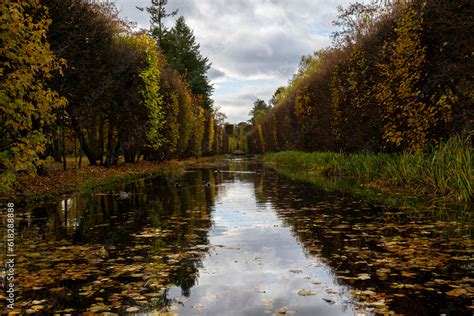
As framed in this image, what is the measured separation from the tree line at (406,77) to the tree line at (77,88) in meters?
11.5

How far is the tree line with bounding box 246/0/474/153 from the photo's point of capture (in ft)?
45.9

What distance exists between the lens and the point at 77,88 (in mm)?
20750

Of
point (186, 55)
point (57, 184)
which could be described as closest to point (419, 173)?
point (57, 184)

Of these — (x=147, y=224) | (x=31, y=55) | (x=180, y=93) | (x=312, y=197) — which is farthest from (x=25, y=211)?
(x=180, y=93)

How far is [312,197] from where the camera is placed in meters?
16.1

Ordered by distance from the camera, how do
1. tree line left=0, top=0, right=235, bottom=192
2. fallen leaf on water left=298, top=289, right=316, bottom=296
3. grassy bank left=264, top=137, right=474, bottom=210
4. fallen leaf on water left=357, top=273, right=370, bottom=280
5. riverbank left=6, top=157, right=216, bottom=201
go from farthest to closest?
riverbank left=6, top=157, right=216, bottom=201
grassy bank left=264, top=137, right=474, bottom=210
tree line left=0, top=0, right=235, bottom=192
fallen leaf on water left=357, top=273, right=370, bottom=280
fallen leaf on water left=298, top=289, right=316, bottom=296

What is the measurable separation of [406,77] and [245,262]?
40.6 ft

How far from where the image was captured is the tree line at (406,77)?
13977 mm

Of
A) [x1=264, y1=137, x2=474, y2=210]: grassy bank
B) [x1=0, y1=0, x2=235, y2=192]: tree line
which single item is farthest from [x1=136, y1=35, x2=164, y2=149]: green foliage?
[x1=264, y1=137, x2=474, y2=210]: grassy bank

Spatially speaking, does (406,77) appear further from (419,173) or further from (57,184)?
(57,184)

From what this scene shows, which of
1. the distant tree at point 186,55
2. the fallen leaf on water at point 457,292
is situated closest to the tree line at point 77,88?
the fallen leaf on water at point 457,292

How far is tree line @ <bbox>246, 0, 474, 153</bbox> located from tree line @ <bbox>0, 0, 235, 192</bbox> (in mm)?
11451

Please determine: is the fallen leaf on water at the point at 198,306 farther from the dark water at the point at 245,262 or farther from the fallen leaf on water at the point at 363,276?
the fallen leaf on water at the point at 363,276

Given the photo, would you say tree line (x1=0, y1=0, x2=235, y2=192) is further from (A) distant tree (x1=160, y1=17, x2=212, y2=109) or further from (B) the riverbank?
(A) distant tree (x1=160, y1=17, x2=212, y2=109)
